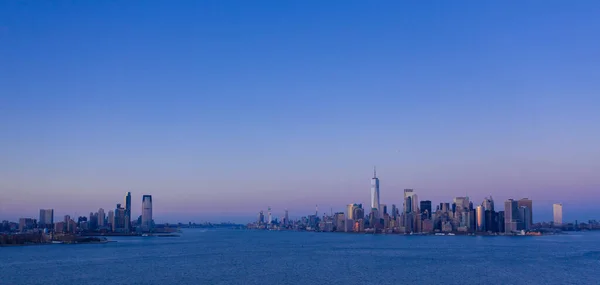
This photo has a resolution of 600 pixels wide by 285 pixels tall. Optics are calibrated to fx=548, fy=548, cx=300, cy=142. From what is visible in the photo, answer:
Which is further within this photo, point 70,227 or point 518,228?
point 518,228

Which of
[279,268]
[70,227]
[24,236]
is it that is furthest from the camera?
[70,227]

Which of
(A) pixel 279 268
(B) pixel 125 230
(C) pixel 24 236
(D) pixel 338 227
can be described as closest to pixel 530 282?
(A) pixel 279 268

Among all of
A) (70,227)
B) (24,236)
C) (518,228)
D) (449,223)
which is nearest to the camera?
(24,236)

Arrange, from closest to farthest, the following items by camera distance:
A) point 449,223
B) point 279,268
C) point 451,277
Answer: point 451,277, point 279,268, point 449,223

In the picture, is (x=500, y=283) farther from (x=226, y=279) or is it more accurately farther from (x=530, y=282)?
(x=226, y=279)

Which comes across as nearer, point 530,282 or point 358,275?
point 530,282

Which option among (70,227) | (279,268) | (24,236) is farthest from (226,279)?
(70,227)

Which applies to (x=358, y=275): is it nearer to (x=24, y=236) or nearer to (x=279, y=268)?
(x=279, y=268)

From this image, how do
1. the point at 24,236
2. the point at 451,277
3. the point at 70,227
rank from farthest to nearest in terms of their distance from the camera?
the point at 70,227
the point at 24,236
the point at 451,277
